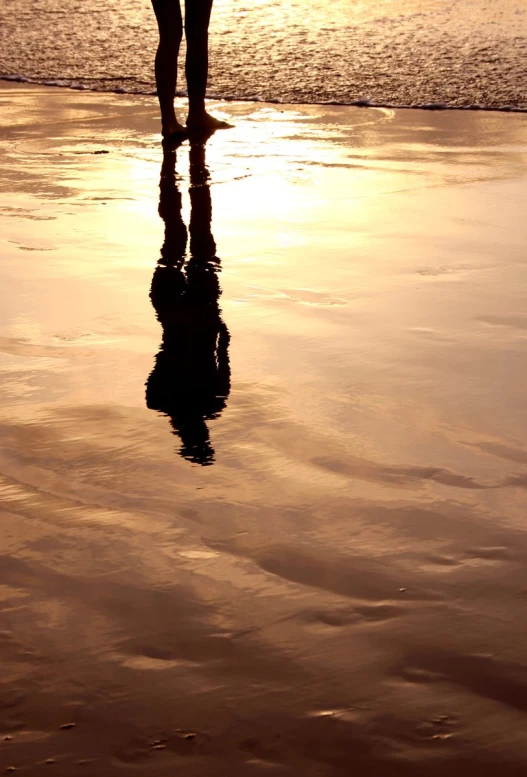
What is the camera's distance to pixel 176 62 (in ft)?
17.0

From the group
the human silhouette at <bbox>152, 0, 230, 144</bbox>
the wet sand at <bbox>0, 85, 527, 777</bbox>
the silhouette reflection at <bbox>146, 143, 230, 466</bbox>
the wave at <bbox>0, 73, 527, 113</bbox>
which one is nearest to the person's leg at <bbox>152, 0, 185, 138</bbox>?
the human silhouette at <bbox>152, 0, 230, 144</bbox>

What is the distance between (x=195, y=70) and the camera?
5.30 meters

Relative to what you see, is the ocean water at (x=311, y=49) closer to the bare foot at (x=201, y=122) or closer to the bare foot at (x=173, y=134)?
the bare foot at (x=201, y=122)

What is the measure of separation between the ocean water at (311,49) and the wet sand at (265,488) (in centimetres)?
266

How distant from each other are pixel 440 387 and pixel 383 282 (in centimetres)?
74

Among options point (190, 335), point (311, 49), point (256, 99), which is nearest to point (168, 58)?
point (256, 99)

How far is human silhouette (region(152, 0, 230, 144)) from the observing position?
16.7ft

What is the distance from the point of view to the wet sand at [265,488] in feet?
4.41

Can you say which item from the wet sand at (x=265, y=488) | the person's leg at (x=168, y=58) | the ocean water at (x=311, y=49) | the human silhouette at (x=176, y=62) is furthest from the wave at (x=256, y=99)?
the wet sand at (x=265, y=488)

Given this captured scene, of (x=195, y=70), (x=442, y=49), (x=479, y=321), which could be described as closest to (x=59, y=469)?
(x=479, y=321)

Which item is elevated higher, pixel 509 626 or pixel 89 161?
pixel 89 161

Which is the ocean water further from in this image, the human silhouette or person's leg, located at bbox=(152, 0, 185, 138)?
person's leg, located at bbox=(152, 0, 185, 138)

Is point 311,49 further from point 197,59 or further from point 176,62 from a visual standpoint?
point 176,62

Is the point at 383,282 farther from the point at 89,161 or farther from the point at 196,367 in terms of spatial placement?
Result: the point at 89,161
